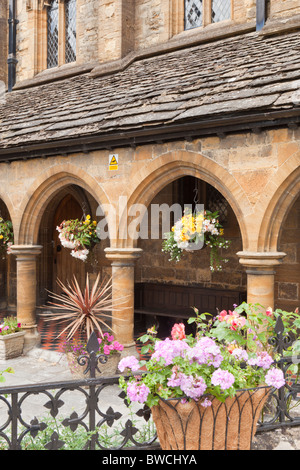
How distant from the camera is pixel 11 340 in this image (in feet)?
24.2

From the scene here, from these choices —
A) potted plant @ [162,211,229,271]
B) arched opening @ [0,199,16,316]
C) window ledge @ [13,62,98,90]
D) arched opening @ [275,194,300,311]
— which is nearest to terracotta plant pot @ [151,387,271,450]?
potted plant @ [162,211,229,271]

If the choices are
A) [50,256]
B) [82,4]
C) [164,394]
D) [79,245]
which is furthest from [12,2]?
[164,394]

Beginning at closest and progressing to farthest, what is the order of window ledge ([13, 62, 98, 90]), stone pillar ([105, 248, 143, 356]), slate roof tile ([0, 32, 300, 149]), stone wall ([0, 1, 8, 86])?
slate roof tile ([0, 32, 300, 149]) → stone pillar ([105, 248, 143, 356]) → window ledge ([13, 62, 98, 90]) → stone wall ([0, 1, 8, 86])

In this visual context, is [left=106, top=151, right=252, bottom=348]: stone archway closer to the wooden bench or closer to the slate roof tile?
the slate roof tile

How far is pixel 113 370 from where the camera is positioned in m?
5.97

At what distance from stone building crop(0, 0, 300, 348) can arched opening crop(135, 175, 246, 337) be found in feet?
0.08

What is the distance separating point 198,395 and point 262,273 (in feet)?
9.06

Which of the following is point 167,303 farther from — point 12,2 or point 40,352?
point 12,2

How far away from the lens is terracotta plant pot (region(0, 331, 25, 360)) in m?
7.24

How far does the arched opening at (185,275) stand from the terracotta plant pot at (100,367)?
1.99m

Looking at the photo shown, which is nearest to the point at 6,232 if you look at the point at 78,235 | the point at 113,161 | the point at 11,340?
the point at 78,235

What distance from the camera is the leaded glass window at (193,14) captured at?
8.51 metres

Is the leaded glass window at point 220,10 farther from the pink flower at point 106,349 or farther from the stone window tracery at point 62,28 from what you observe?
the pink flower at point 106,349

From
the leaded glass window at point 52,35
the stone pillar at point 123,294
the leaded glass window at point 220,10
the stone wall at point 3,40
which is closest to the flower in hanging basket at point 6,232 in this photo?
the stone pillar at point 123,294
